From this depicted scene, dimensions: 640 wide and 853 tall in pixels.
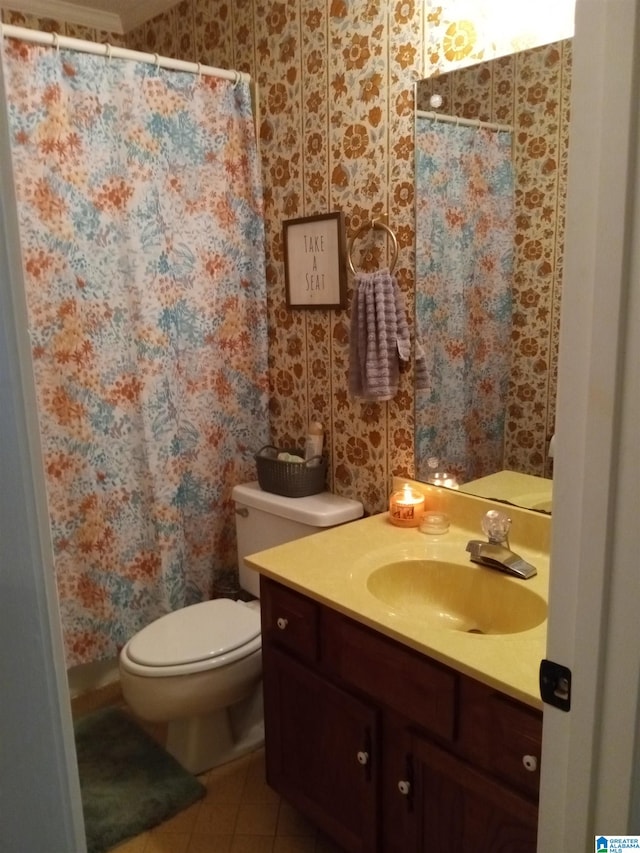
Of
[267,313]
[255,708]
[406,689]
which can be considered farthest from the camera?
[267,313]

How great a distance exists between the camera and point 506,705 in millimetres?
1226

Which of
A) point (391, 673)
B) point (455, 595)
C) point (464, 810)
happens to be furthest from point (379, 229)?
point (464, 810)

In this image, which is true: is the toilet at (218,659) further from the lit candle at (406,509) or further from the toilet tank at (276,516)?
the lit candle at (406,509)

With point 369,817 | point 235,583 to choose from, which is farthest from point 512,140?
point 235,583

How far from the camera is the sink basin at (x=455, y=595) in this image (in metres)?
1.59

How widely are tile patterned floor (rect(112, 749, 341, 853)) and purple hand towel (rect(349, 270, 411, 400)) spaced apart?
3.98 ft

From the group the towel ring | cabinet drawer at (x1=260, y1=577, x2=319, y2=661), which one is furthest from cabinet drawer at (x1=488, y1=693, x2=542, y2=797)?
the towel ring

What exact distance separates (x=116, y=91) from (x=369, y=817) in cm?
211

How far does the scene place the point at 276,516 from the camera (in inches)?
88.1

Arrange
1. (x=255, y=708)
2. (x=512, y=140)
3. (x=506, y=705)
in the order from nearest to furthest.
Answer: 1. (x=506, y=705)
2. (x=512, y=140)
3. (x=255, y=708)

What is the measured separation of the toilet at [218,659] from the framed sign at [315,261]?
2.13 feet

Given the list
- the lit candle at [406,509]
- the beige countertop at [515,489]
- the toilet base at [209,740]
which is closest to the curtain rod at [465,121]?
the beige countertop at [515,489]

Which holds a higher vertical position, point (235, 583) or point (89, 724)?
point (235, 583)

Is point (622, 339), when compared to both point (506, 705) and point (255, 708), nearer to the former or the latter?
point (506, 705)
